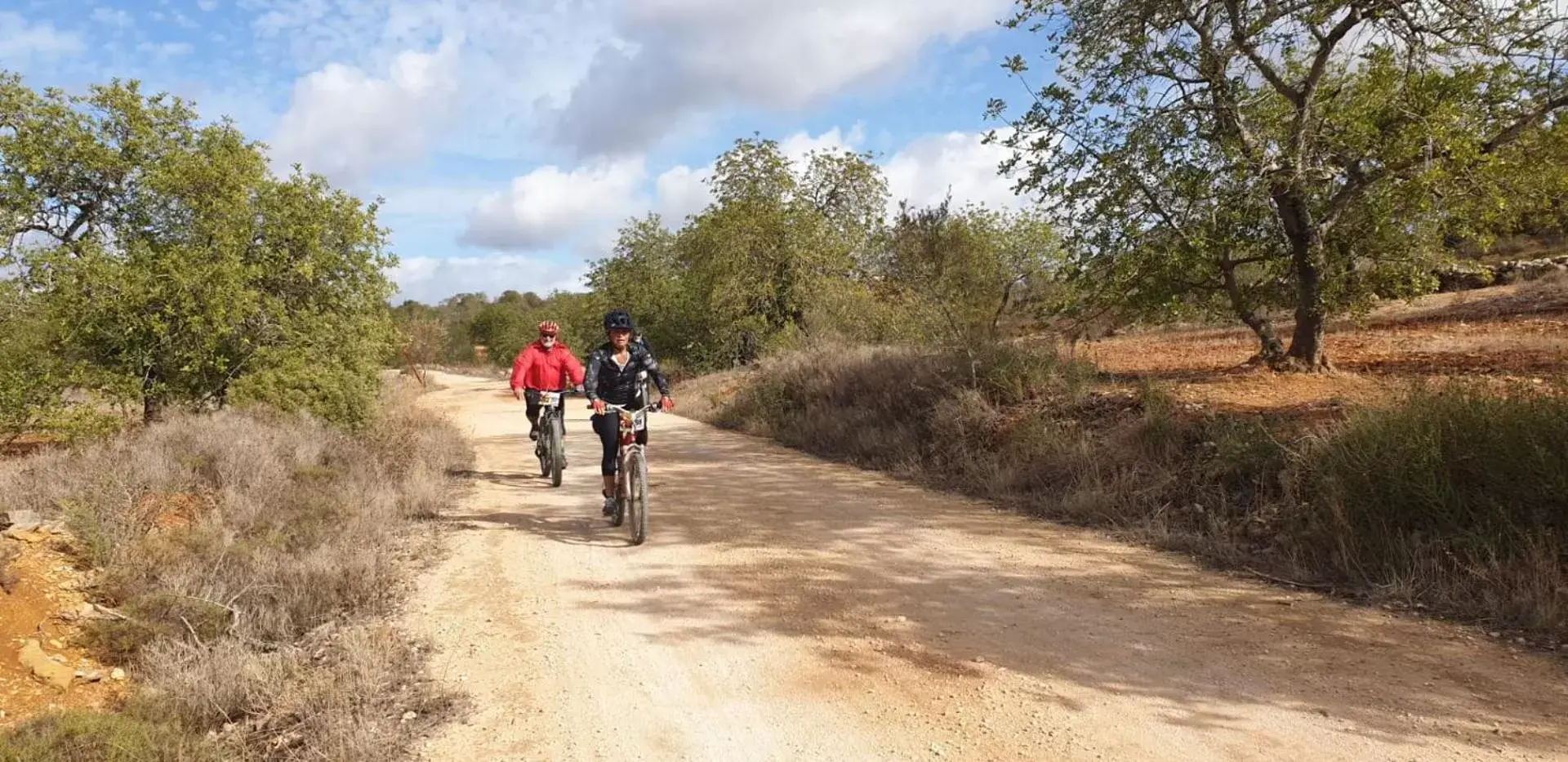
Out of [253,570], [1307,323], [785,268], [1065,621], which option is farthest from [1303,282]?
[785,268]

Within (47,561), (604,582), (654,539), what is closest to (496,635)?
(604,582)

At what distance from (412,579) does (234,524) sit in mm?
1817

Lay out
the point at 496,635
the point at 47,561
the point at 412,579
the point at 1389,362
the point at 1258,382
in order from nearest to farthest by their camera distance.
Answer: the point at 496,635 < the point at 47,561 < the point at 412,579 < the point at 1258,382 < the point at 1389,362

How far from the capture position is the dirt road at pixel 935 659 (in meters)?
3.31

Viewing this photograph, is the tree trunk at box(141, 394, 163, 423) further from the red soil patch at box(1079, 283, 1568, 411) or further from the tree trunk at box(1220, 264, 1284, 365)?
the tree trunk at box(1220, 264, 1284, 365)

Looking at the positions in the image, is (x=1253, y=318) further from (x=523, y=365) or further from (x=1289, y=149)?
(x=523, y=365)

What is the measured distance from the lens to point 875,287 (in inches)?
1022

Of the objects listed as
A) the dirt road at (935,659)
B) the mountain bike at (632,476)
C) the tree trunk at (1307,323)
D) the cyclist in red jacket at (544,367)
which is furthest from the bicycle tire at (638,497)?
the tree trunk at (1307,323)

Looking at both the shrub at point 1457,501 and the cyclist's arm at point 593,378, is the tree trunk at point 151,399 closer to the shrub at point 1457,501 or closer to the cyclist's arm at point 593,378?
the cyclist's arm at point 593,378

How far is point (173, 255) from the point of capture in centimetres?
1137

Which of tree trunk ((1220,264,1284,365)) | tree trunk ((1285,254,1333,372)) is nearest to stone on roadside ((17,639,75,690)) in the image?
tree trunk ((1220,264,1284,365))

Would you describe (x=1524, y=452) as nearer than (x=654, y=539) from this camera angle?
Yes

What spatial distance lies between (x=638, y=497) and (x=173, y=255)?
30.4ft

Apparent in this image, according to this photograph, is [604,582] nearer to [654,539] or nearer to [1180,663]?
[654,539]
